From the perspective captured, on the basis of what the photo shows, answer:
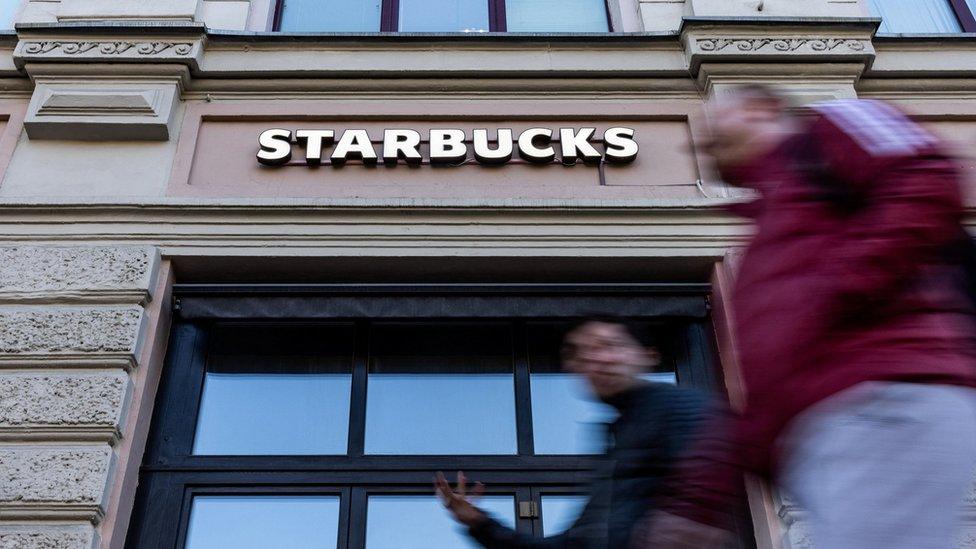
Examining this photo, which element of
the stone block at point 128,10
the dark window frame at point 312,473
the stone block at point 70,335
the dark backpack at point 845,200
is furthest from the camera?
the stone block at point 128,10

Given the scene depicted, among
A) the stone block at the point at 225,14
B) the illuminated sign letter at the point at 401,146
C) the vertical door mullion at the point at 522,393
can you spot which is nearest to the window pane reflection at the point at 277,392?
the vertical door mullion at the point at 522,393

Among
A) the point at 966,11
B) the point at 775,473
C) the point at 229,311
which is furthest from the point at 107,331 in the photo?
the point at 966,11

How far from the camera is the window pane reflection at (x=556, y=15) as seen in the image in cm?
764

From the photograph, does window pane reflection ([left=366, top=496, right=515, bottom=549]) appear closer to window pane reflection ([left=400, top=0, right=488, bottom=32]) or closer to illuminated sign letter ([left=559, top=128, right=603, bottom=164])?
illuminated sign letter ([left=559, top=128, right=603, bottom=164])

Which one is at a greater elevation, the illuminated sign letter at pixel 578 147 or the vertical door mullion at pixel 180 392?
the illuminated sign letter at pixel 578 147

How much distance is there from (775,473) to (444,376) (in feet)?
12.5

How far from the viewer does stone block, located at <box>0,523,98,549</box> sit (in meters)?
4.48

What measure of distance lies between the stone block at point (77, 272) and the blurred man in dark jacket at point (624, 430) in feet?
11.5

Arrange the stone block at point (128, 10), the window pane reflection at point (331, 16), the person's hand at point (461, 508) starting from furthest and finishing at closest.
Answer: the window pane reflection at point (331, 16), the stone block at point (128, 10), the person's hand at point (461, 508)

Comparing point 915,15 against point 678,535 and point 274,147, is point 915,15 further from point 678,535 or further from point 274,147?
point 678,535

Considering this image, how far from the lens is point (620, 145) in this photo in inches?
248

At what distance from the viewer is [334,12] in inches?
305

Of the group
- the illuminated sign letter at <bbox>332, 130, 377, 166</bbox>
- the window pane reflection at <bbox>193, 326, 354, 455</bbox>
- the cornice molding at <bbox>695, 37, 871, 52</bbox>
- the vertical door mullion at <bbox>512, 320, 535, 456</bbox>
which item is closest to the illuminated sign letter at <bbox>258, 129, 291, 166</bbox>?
the illuminated sign letter at <bbox>332, 130, 377, 166</bbox>

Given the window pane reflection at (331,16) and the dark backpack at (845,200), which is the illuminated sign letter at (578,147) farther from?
the dark backpack at (845,200)
